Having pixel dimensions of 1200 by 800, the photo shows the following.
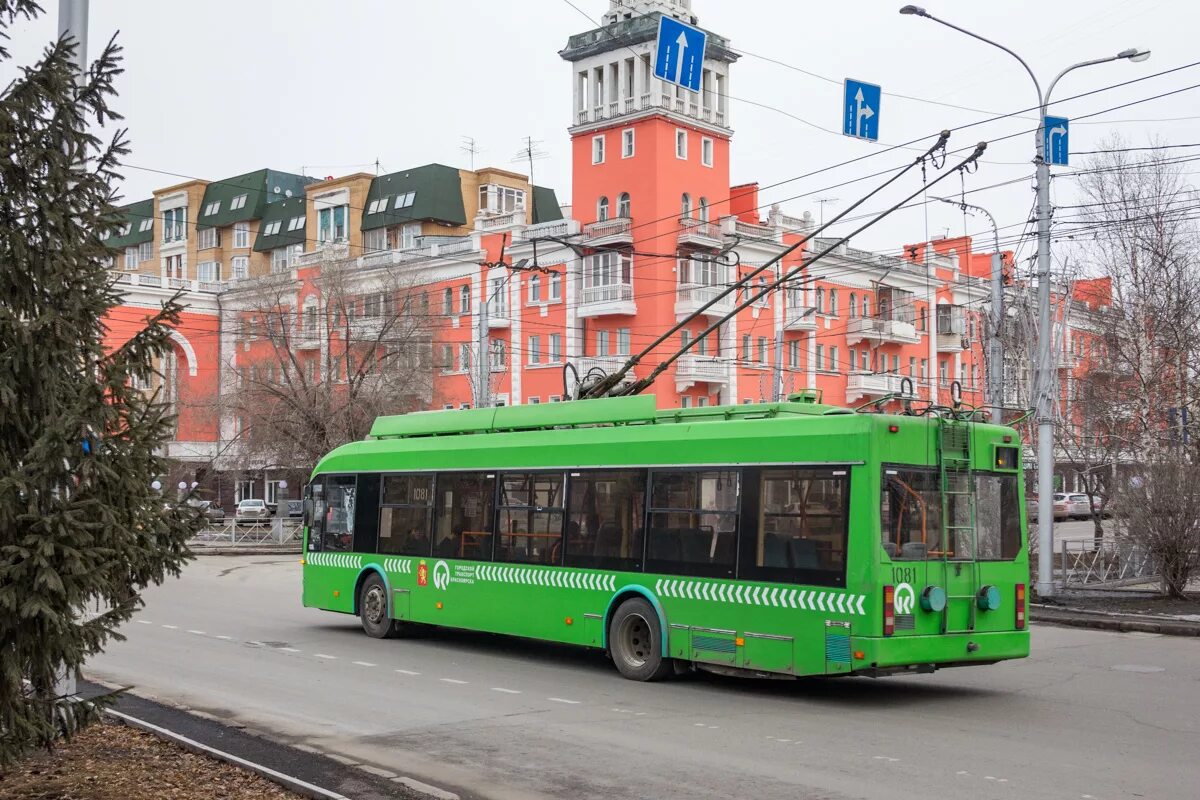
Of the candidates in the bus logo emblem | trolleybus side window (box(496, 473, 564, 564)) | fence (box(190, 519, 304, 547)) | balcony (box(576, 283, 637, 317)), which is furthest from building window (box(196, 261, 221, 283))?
trolleybus side window (box(496, 473, 564, 564))

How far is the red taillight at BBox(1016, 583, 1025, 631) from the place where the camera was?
13.6 metres

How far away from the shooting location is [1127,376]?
35.5 meters

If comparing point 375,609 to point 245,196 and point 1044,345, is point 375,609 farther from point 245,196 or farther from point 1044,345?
point 245,196

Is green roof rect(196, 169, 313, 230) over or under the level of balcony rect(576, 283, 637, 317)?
over

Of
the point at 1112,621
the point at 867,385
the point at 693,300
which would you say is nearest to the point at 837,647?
the point at 1112,621

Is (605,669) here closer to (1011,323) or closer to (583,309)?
(1011,323)

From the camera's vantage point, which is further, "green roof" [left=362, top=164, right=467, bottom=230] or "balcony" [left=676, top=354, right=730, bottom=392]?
"green roof" [left=362, top=164, right=467, bottom=230]

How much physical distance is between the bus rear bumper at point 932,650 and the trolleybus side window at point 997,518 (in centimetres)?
83

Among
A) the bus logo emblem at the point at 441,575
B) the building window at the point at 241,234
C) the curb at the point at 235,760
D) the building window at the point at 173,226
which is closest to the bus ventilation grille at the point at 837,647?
the curb at the point at 235,760

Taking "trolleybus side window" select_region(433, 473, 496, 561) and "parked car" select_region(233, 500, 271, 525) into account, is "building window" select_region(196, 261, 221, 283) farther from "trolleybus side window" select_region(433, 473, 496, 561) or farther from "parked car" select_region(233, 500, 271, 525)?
"trolleybus side window" select_region(433, 473, 496, 561)

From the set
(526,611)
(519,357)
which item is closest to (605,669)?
(526,611)

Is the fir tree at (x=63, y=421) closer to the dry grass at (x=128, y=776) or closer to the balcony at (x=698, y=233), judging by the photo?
the dry grass at (x=128, y=776)

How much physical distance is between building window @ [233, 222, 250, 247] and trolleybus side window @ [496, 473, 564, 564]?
245 feet

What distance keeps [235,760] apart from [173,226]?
289 ft
